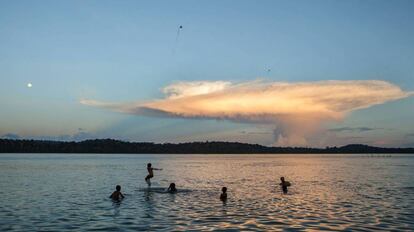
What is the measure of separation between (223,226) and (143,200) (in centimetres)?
1462

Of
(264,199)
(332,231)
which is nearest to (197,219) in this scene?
(332,231)

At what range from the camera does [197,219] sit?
29094mm

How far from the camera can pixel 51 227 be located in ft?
86.2

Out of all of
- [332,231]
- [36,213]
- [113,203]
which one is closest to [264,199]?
[113,203]

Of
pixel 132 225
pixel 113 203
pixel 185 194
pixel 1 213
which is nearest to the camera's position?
pixel 132 225

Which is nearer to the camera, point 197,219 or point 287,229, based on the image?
point 287,229

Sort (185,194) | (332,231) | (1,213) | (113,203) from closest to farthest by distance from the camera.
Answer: (332,231) < (1,213) < (113,203) < (185,194)

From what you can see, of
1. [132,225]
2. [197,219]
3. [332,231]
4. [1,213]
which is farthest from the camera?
[1,213]

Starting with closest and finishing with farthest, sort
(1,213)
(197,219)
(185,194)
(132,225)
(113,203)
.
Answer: (132,225), (197,219), (1,213), (113,203), (185,194)

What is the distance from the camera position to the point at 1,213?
102 feet

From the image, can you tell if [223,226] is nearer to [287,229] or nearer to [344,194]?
[287,229]

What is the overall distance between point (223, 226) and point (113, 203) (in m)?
13.6

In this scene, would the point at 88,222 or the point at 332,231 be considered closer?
the point at 332,231

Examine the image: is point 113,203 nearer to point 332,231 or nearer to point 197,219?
point 197,219
